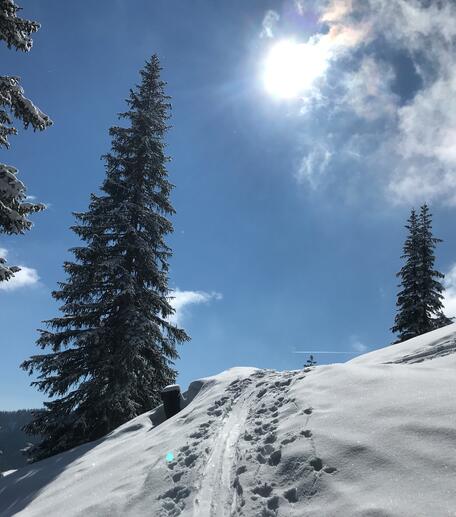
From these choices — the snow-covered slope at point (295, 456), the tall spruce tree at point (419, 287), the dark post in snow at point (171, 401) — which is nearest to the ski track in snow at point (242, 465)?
the snow-covered slope at point (295, 456)

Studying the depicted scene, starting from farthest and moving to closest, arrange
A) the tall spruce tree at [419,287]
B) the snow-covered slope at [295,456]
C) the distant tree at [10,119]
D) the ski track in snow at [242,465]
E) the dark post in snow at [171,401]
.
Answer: the tall spruce tree at [419,287]
the dark post in snow at [171,401]
the distant tree at [10,119]
the ski track in snow at [242,465]
the snow-covered slope at [295,456]

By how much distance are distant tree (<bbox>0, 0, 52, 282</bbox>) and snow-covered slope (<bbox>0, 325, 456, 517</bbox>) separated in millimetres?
4937

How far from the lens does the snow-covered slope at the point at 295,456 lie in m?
5.21

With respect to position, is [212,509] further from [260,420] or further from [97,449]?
[97,449]

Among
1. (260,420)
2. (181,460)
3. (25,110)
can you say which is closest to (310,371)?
(260,420)

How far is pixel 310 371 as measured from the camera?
1088 cm

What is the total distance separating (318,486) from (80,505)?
435cm

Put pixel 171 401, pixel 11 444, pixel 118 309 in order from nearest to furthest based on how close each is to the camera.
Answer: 1. pixel 171 401
2. pixel 118 309
3. pixel 11 444

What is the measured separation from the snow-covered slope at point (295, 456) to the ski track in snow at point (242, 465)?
2cm

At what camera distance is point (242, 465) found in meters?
7.14

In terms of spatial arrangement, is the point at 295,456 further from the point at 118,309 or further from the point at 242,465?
the point at 118,309

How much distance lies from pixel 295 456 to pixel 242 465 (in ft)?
3.49

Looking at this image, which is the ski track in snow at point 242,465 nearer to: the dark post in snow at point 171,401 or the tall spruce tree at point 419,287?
the dark post in snow at point 171,401

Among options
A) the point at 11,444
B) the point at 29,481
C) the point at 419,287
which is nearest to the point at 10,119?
the point at 29,481
